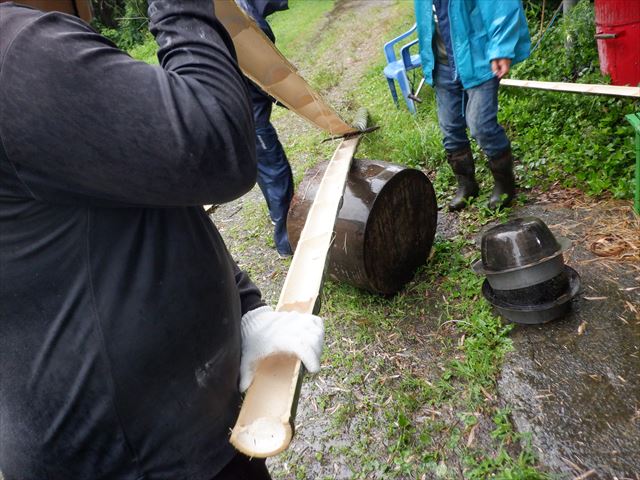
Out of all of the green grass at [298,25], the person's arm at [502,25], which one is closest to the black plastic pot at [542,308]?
the person's arm at [502,25]

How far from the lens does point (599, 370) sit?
249cm

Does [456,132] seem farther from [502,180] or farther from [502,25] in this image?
[502,25]

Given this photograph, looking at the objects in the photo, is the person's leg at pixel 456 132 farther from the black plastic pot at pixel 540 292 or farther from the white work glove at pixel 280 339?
the white work glove at pixel 280 339

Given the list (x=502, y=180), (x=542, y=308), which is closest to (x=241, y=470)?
(x=542, y=308)

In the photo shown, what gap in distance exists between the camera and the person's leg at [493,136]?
3.63m

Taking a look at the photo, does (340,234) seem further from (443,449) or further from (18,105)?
(18,105)

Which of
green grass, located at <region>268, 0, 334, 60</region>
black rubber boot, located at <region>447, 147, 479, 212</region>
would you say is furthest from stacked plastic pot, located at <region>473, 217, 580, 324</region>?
green grass, located at <region>268, 0, 334, 60</region>

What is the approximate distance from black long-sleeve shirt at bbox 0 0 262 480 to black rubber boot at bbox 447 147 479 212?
3341 millimetres

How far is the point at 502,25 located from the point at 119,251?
130 inches

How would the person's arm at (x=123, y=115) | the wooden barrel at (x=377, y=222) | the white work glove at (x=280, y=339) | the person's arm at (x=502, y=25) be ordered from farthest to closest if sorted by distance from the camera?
1. the person's arm at (x=502, y=25)
2. the wooden barrel at (x=377, y=222)
3. the white work glove at (x=280, y=339)
4. the person's arm at (x=123, y=115)

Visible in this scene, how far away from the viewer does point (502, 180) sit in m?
3.94

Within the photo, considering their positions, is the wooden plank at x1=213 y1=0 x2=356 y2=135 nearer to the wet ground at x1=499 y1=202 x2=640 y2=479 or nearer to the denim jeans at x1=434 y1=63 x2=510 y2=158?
the denim jeans at x1=434 y1=63 x2=510 y2=158

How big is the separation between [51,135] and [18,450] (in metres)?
0.74

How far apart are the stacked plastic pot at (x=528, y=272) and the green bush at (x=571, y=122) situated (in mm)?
1322
